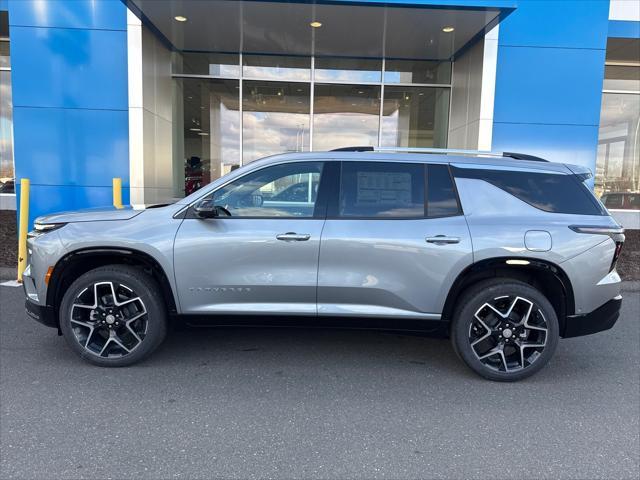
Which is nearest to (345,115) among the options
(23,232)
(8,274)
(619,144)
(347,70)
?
(347,70)

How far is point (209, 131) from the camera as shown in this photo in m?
12.9

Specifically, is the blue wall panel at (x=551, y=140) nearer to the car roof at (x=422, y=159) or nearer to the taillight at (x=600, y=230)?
the car roof at (x=422, y=159)

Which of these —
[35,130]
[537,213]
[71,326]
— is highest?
[35,130]

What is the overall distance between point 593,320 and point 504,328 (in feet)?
2.36

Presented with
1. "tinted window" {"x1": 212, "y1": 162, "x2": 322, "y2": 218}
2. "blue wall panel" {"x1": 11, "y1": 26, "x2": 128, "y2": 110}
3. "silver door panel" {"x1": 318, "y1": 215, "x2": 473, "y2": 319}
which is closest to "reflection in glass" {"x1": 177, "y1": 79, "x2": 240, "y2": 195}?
"blue wall panel" {"x1": 11, "y1": 26, "x2": 128, "y2": 110}

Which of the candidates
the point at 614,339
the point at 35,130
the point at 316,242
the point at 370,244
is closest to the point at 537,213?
the point at 370,244

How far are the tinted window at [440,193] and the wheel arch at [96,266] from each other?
2187mm

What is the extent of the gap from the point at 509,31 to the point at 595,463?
9265mm

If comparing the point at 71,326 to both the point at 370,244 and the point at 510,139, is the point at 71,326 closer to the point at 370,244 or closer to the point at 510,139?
the point at 370,244

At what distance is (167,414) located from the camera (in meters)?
3.22

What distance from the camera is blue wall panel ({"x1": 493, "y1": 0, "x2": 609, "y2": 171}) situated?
9781mm

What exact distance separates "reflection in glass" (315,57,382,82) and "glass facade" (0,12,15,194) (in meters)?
9.13

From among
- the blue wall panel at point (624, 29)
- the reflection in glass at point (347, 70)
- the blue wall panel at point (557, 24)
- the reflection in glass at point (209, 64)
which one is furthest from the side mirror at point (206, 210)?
the blue wall panel at point (624, 29)

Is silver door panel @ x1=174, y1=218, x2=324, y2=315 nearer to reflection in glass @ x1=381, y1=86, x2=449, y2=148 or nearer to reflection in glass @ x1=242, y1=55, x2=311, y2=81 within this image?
reflection in glass @ x1=242, y1=55, x2=311, y2=81
